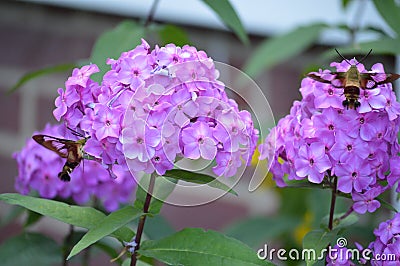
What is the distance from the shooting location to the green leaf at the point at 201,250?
92 centimetres

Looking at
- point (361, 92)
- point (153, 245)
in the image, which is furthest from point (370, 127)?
point (153, 245)

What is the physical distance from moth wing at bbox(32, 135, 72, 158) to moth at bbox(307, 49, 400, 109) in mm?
305

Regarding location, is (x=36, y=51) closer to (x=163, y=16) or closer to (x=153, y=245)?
(x=163, y=16)

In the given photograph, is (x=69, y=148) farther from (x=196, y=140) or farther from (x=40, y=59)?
(x=40, y=59)

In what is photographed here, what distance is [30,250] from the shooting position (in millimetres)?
1328

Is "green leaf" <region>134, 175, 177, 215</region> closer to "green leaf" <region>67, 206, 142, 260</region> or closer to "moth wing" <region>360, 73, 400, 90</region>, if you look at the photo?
"green leaf" <region>67, 206, 142, 260</region>

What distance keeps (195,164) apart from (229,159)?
1.9 inches

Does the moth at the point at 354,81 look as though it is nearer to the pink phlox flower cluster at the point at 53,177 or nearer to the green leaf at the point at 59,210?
the green leaf at the point at 59,210

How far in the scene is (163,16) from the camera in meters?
2.46

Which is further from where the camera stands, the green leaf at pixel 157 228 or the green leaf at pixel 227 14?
the green leaf at pixel 157 228

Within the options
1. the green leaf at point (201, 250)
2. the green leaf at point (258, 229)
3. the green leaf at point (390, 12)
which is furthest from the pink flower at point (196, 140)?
the green leaf at point (258, 229)

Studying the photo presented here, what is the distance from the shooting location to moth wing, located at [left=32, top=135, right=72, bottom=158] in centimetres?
94

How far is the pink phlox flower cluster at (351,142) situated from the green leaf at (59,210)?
10.1 inches

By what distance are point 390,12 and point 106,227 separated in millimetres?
638
